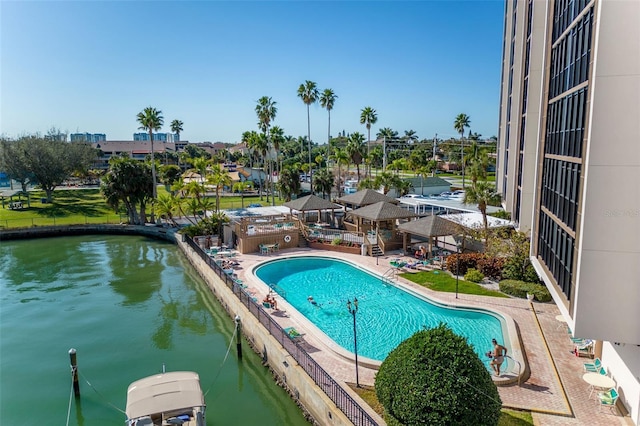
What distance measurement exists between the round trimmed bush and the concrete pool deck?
3235mm

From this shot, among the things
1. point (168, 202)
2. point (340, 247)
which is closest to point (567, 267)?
point (340, 247)

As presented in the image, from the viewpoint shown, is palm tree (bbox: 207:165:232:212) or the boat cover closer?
the boat cover

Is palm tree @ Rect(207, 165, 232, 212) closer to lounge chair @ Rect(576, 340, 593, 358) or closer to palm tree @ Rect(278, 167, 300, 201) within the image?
palm tree @ Rect(278, 167, 300, 201)

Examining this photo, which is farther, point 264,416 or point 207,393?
point 207,393

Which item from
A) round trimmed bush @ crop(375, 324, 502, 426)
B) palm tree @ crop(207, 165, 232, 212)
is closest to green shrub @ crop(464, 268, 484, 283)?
round trimmed bush @ crop(375, 324, 502, 426)

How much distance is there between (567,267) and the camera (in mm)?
13883

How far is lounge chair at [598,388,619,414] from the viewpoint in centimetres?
1291

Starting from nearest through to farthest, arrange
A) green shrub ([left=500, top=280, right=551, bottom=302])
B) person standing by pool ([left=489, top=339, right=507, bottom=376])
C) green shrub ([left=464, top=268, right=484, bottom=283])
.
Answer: person standing by pool ([left=489, top=339, right=507, bottom=376]) → green shrub ([left=500, top=280, right=551, bottom=302]) → green shrub ([left=464, top=268, right=484, bottom=283])

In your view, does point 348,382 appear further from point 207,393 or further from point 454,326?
point 454,326

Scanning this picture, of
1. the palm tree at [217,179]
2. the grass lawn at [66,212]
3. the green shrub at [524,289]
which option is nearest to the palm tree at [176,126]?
the grass lawn at [66,212]

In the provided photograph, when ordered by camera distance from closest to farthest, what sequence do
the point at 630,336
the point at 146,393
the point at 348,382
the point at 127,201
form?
the point at 630,336 → the point at 146,393 → the point at 348,382 → the point at 127,201

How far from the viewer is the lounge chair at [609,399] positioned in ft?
42.4

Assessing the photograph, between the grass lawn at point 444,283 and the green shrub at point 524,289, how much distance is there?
1.38ft

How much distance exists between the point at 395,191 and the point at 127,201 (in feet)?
104
